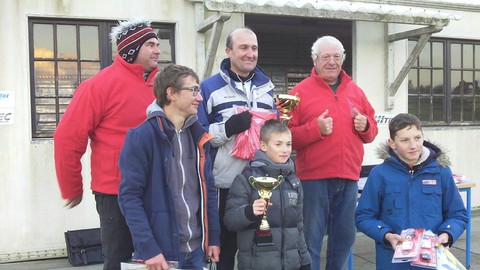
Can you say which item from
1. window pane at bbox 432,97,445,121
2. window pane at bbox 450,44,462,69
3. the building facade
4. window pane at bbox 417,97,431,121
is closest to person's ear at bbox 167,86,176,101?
the building facade

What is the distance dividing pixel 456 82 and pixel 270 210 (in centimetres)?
606

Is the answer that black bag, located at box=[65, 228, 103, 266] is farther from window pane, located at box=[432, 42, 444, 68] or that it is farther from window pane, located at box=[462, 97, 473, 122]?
window pane, located at box=[462, 97, 473, 122]

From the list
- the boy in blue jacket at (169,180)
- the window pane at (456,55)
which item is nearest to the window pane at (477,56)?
the window pane at (456,55)

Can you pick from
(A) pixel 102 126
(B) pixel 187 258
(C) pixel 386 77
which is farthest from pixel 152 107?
(C) pixel 386 77

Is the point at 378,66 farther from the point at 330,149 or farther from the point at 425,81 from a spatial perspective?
the point at 330,149

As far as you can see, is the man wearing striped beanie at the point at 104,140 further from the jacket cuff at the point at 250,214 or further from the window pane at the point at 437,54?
the window pane at the point at 437,54

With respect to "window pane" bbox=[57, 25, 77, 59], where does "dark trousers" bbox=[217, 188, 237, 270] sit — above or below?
below

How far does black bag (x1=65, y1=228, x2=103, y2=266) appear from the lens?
5.20m

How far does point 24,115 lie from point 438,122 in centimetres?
571

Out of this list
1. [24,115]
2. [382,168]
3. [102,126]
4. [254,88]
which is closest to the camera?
[102,126]

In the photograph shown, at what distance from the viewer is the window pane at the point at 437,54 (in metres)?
7.51

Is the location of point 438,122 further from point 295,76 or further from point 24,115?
point 24,115

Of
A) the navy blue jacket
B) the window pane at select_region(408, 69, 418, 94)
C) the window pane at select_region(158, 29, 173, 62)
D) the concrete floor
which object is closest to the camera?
the navy blue jacket

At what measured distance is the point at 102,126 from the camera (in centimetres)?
268
